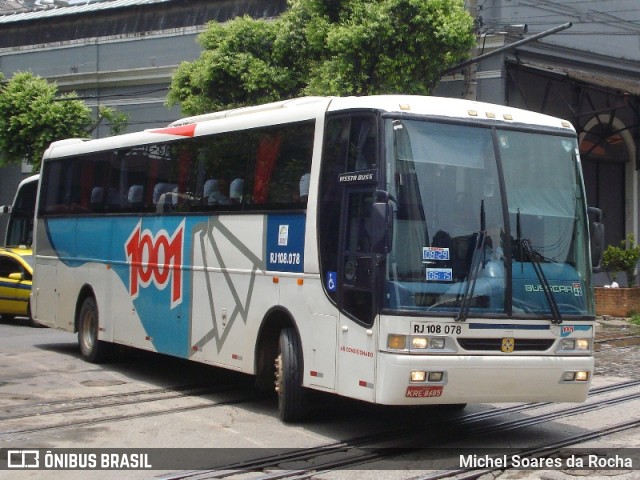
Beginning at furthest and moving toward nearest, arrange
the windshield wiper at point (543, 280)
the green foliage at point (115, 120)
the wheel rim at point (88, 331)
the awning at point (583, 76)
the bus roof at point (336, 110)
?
1. the green foliage at point (115, 120)
2. the awning at point (583, 76)
3. the wheel rim at point (88, 331)
4. the bus roof at point (336, 110)
5. the windshield wiper at point (543, 280)

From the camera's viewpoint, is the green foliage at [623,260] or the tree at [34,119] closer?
the green foliage at [623,260]

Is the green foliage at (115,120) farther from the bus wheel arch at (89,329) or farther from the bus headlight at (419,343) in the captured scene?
the bus headlight at (419,343)

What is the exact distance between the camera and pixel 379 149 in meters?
9.10

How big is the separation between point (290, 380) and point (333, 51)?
13.5m

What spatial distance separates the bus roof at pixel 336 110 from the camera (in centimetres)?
935

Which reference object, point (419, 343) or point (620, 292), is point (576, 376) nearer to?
point (419, 343)

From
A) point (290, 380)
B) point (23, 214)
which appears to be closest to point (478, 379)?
point (290, 380)

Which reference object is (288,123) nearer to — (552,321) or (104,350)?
(552,321)

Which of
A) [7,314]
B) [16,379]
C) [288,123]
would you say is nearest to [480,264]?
[288,123]

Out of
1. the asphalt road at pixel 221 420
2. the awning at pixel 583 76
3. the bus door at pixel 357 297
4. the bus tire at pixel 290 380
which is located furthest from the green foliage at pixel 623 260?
the bus door at pixel 357 297

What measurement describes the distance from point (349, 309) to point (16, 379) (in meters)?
5.95

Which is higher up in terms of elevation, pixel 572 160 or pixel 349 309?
pixel 572 160

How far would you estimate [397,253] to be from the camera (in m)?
8.80

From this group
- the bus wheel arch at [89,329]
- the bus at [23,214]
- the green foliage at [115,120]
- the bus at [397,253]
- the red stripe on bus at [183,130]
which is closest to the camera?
the bus at [397,253]
